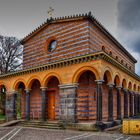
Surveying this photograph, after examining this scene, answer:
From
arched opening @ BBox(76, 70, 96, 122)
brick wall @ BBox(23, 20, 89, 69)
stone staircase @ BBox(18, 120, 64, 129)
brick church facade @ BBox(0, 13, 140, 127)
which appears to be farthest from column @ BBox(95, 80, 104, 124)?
brick wall @ BBox(23, 20, 89, 69)

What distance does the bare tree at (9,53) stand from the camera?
119 ft

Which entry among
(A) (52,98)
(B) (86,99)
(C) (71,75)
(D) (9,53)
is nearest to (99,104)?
(B) (86,99)

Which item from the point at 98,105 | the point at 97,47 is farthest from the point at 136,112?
the point at 98,105

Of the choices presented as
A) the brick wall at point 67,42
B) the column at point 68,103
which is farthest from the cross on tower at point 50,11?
the column at point 68,103

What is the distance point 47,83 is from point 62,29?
17.0ft

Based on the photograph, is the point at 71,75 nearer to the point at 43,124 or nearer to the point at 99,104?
the point at 99,104

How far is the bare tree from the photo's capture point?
3623 centimetres

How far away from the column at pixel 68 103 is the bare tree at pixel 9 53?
2054 centimetres

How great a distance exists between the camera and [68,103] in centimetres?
1755

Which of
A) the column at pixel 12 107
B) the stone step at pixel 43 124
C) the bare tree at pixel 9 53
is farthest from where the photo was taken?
the bare tree at pixel 9 53

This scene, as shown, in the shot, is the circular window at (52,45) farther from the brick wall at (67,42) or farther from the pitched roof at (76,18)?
the pitched roof at (76,18)

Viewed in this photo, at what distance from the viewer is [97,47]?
20125mm

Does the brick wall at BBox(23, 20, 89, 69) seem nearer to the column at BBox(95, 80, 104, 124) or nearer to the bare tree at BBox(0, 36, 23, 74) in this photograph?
the column at BBox(95, 80, 104, 124)

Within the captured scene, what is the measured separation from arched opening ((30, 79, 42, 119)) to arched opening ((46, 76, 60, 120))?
1475 mm
